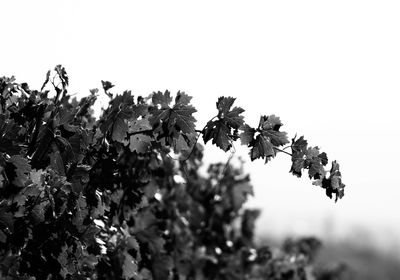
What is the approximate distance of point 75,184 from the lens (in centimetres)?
331

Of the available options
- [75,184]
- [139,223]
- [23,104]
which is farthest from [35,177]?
[139,223]

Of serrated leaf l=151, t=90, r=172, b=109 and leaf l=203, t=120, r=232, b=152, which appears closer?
leaf l=203, t=120, r=232, b=152

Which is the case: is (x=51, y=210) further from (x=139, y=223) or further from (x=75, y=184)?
(x=139, y=223)

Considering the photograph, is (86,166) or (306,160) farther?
(306,160)

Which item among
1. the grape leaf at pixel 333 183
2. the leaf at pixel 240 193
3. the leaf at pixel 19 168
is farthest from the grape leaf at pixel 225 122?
the leaf at pixel 240 193

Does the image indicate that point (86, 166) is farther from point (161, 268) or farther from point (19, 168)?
point (161, 268)

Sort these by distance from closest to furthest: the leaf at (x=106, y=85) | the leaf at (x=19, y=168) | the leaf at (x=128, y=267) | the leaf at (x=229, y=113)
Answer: the leaf at (x=19, y=168)
the leaf at (x=229, y=113)
the leaf at (x=128, y=267)
the leaf at (x=106, y=85)

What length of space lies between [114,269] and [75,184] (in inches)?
42.7

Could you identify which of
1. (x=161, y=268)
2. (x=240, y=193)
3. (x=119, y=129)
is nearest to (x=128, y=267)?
(x=161, y=268)

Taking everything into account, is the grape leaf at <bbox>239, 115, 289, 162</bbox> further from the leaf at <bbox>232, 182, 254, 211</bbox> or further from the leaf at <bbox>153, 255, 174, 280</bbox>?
Answer: the leaf at <bbox>232, 182, 254, 211</bbox>

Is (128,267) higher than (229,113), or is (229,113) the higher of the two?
(229,113)

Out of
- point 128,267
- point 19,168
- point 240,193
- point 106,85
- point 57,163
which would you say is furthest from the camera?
point 240,193

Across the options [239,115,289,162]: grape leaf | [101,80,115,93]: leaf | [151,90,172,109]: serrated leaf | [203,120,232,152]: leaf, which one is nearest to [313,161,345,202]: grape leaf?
[239,115,289,162]: grape leaf

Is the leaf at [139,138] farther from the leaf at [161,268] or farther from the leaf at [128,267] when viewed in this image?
the leaf at [161,268]
